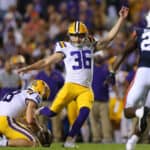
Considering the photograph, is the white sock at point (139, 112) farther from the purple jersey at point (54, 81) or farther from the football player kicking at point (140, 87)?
the purple jersey at point (54, 81)

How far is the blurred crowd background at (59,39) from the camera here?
14852mm

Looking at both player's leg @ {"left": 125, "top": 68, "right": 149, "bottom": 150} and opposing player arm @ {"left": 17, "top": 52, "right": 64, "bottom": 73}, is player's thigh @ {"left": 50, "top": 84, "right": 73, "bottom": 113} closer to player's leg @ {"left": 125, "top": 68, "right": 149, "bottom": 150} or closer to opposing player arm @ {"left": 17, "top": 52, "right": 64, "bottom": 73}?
opposing player arm @ {"left": 17, "top": 52, "right": 64, "bottom": 73}

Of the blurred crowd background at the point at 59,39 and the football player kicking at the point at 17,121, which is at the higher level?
the football player kicking at the point at 17,121

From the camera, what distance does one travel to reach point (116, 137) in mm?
15094

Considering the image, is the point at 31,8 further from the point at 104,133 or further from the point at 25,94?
the point at 25,94

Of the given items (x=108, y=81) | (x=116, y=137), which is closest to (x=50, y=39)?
(x=116, y=137)

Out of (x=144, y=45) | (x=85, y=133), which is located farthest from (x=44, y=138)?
(x=85, y=133)

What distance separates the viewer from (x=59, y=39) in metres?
17.6

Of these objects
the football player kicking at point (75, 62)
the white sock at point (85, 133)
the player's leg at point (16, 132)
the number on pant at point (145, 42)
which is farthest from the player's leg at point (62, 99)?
the white sock at point (85, 133)

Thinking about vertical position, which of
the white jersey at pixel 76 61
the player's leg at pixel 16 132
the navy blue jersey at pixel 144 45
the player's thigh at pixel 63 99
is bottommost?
the player's leg at pixel 16 132

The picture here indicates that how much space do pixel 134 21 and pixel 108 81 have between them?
8.88 m

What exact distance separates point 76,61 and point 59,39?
20.6ft

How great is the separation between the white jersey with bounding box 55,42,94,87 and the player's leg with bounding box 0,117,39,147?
43.0 inches

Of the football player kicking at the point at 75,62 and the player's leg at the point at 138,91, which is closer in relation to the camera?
the player's leg at the point at 138,91
